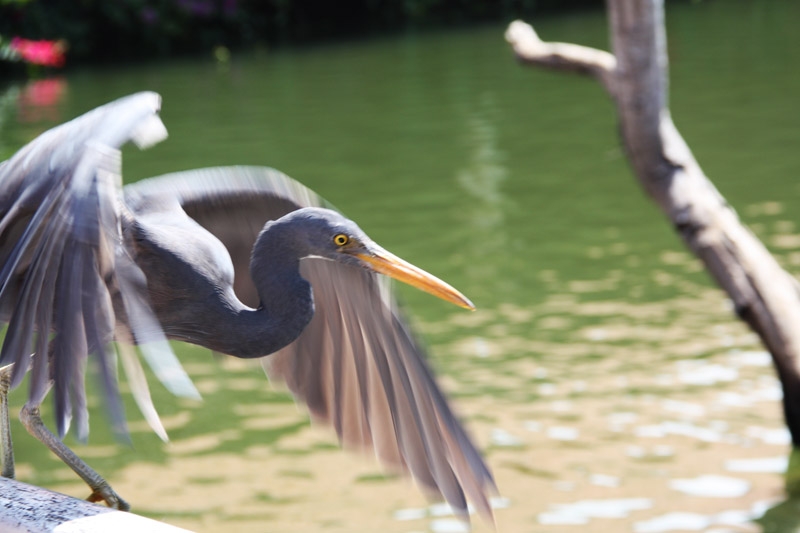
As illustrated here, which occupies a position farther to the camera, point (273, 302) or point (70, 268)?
point (273, 302)

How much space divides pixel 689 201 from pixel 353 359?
6.65 feet

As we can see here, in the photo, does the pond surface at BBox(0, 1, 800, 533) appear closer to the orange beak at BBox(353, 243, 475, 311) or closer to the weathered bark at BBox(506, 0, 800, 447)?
the weathered bark at BBox(506, 0, 800, 447)

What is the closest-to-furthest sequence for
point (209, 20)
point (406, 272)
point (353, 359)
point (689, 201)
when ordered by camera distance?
point (406, 272)
point (353, 359)
point (689, 201)
point (209, 20)

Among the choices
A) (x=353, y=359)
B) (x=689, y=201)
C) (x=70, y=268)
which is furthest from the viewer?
(x=689, y=201)

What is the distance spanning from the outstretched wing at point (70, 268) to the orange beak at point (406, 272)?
1.72ft

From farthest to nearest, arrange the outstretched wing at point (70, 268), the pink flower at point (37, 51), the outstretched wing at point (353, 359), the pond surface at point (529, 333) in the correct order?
the pink flower at point (37, 51), the pond surface at point (529, 333), the outstretched wing at point (353, 359), the outstretched wing at point (70, 268)

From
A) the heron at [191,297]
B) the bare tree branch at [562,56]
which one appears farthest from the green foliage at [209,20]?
the heron at [191,297]

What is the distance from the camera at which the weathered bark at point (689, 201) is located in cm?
441

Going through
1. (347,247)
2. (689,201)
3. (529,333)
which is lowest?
(529,333)

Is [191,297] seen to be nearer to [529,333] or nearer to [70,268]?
[70,268]

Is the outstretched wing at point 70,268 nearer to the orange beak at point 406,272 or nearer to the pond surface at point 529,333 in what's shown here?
the orange beak at point 406,272

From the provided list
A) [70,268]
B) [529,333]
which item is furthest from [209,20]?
[70,268]

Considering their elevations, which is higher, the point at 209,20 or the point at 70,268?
the point at 70,268

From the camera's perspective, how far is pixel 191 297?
2.67 metres
